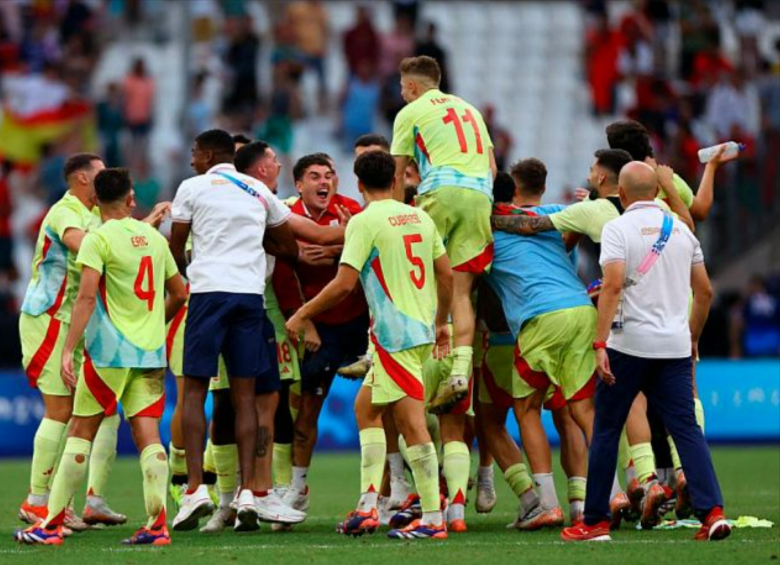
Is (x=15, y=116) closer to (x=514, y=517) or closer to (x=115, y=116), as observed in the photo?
(x=115, y=116)

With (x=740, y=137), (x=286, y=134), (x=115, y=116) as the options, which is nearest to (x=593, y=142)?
(x=740, y=137)

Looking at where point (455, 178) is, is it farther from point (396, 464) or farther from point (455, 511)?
point (455, 511)

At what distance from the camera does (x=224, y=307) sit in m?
11.4

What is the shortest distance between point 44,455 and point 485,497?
310 centimetres

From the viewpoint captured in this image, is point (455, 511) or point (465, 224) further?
point (465, 224)

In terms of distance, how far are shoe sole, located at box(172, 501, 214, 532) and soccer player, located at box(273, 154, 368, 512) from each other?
3.40ft

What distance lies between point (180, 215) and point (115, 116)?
14007 millimetres

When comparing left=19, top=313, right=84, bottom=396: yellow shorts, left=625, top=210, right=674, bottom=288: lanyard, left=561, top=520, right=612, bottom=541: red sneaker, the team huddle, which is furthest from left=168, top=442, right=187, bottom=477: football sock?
left=625, top=210, right=674, bottom=288: lanyard

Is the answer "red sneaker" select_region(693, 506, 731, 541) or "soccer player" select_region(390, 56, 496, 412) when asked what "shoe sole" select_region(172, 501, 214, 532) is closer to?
"soccer player" select_region(390, 56, 496, 412)

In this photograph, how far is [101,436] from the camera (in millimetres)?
11992

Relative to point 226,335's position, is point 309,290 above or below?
above

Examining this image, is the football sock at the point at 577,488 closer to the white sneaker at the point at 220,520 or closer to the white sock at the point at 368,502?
the white sock at the point at 368,502

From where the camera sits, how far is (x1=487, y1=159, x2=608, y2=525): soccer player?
1162 centimetres

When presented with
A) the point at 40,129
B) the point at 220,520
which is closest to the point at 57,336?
the point at 220,520
